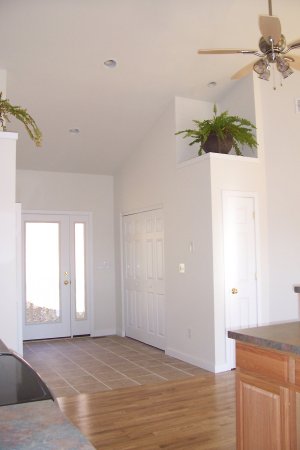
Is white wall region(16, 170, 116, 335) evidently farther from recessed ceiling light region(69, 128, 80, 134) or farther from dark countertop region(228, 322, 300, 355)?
dark countertop region(228, 322, 300, 355)

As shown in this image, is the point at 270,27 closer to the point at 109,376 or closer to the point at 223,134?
the point at 223,134

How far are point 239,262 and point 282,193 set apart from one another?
3.74 ft

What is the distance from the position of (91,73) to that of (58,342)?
13.9ft

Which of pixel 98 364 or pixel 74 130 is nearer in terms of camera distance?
pixel 98 364

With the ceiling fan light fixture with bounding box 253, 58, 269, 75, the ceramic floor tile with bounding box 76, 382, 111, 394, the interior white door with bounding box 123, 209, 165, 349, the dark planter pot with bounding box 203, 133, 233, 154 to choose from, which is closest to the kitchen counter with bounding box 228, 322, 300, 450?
the ceiling fan light fixture with bounding box 253, 58, 269, 75

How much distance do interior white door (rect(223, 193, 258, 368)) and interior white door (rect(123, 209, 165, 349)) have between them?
1312mm

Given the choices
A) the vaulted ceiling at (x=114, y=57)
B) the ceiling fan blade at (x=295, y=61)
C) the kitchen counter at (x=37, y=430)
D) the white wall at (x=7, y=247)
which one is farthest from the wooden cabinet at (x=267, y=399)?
the vaulted ceiling at (x=114, y=57)

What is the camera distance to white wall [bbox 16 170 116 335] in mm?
7395

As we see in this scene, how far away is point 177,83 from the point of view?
563 cm

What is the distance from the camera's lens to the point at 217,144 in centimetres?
530

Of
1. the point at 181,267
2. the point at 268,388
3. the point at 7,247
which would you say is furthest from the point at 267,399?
the point at 181,267

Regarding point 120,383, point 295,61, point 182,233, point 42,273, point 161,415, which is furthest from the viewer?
point 42,273

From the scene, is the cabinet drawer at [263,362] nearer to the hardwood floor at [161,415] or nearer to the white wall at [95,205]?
the hardwood floor at [161,415]

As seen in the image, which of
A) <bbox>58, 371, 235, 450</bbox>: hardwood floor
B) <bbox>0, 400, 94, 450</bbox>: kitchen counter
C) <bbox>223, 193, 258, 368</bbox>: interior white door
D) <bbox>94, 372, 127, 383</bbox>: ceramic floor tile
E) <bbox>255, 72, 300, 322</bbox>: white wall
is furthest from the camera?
<bbox>255, 72, 300, 322</bbox>: white wall
